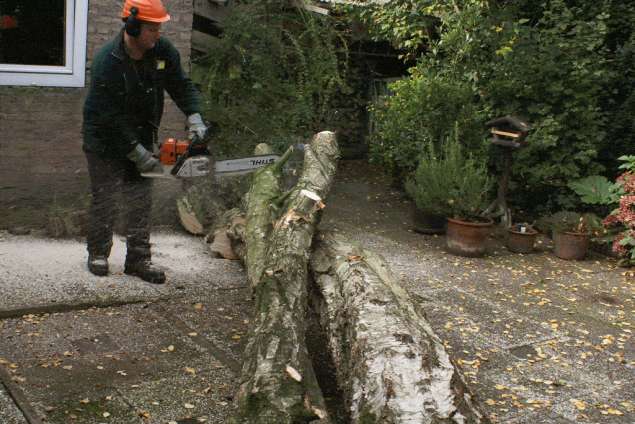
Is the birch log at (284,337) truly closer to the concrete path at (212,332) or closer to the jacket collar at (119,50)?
the concrete path at (212,332)

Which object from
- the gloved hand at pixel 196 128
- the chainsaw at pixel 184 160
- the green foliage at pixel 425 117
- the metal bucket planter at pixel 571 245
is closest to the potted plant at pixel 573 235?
the metal bucket planter at pixel 571 245

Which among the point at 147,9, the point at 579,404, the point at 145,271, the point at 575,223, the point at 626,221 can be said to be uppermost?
the point at 147,9

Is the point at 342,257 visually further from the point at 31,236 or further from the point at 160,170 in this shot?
the point at 31,236

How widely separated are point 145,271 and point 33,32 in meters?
2.89

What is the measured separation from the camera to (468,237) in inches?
313

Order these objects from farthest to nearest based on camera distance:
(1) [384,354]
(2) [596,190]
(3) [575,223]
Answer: (2) [596,190], (3) [575,223], (1) [384,354]

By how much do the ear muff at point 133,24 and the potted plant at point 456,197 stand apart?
403 cm

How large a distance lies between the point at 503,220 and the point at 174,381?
18.6 feet

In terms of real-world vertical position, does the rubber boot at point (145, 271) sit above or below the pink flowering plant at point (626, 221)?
below

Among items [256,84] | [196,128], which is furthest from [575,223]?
[196,128]

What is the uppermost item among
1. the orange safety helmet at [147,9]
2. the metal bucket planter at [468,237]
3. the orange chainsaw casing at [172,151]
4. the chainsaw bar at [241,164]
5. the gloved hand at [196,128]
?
the orange safety helmet at [147,9]

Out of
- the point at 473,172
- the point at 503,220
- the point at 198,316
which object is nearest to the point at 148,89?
the point at 198,316

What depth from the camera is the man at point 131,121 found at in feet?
18.0

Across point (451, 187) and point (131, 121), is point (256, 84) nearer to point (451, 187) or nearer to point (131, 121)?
point (451, 187)
